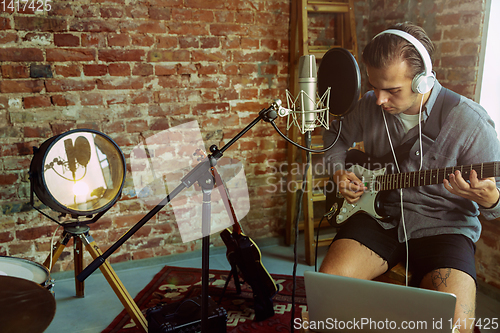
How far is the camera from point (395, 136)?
1417mm

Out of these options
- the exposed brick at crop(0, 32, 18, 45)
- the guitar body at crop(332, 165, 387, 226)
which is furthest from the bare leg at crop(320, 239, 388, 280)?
the exposed brick at crop(0, 32, 18, 45)

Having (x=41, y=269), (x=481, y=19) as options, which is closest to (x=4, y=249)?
(x=41, y=269)

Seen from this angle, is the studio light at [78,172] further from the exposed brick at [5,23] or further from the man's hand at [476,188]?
the man's hand at [476,188]

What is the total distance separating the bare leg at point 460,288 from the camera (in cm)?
107

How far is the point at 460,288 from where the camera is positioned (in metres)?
1.12

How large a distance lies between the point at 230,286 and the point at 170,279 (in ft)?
1.19

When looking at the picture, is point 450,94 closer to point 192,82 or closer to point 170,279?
point 192,82

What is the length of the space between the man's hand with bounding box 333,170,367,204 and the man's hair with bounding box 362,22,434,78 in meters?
0.46

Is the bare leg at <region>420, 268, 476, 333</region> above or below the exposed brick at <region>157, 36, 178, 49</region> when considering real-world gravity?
below

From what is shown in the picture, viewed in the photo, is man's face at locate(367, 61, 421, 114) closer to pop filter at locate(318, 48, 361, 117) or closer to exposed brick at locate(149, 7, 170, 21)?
pop filter at locate(318, 48, 361, 117)

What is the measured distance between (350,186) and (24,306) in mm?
1152

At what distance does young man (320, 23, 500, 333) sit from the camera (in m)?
1.16

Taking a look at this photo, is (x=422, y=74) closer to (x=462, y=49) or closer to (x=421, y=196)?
(x=421, y=196)

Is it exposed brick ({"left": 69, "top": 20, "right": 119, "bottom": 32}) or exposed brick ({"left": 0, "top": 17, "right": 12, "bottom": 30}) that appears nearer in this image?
exposed brick ({"left": 0, "top": 17, "right": 12, "bottom": 30})
